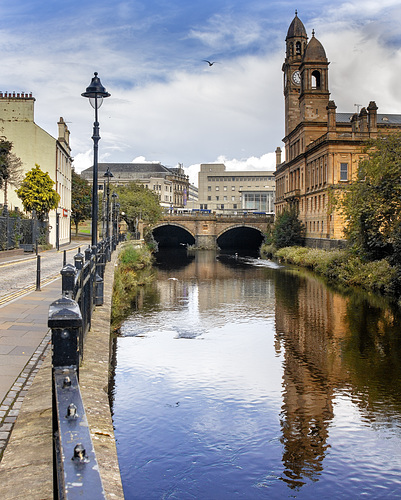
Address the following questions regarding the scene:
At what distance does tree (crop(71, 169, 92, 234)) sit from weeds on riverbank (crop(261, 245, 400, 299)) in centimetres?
4082

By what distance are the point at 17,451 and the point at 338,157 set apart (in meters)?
48.0

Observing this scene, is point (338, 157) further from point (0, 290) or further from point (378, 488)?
point (378, 488)

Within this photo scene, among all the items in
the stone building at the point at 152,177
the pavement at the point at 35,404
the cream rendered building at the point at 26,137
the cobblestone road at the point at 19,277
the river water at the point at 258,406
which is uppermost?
the stone building at the point at 152,177

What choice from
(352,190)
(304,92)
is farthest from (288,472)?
(304,92)

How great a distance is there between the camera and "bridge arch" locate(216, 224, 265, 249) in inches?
3273

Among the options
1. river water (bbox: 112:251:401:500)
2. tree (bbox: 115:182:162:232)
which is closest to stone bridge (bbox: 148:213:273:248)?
tree (bbox: 115:182:162:232)

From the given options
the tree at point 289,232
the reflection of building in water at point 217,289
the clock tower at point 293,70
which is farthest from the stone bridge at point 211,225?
the reflection of building in water at point 217,289

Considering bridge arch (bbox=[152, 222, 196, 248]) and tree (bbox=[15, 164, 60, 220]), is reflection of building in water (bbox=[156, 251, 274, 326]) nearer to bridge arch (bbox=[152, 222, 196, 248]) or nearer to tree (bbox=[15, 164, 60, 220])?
tree (bbox=[15, 164, 60, 220])

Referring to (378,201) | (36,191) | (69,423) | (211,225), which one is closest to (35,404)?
(69,423)

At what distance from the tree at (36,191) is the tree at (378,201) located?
22.2m

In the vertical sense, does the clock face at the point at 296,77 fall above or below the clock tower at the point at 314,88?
above

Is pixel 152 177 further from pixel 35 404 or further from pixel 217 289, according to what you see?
pixel 35 404

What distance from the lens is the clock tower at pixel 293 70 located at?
7138 cm

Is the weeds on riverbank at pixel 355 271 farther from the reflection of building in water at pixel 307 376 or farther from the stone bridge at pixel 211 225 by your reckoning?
the stone bridge at pixel 211 225
